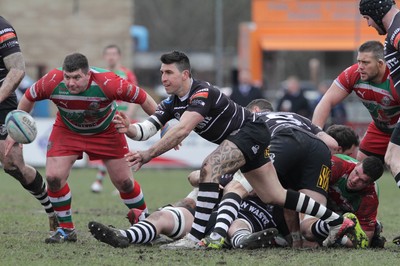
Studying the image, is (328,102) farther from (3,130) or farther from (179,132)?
(3,130)

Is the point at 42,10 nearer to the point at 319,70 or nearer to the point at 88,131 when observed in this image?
the point at 319,70

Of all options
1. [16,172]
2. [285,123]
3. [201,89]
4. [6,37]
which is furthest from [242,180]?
[6,37]

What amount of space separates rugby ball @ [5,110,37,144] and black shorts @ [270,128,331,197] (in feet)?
7.20

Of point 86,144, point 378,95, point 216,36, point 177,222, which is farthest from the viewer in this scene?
point 216,36

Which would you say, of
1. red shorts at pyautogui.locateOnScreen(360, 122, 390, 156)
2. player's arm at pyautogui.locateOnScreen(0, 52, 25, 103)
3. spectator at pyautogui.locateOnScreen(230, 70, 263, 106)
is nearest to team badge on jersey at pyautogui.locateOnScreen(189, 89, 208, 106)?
player's arm at pyautogui.locateOnScreen(0, 52, 25, 103)

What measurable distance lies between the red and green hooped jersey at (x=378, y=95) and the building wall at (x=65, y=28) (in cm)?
2170

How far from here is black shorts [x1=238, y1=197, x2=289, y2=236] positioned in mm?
8438

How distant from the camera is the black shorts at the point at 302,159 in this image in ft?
27.2

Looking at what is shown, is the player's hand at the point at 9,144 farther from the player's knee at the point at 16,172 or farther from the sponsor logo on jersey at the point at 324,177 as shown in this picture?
the sponsor logo on jersey at the point at 324,177

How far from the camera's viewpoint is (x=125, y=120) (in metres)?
7.73

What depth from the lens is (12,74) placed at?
870 centimetres

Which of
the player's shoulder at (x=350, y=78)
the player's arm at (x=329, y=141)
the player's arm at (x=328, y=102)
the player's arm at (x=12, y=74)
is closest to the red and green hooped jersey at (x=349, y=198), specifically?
the player's arm at (x=329, y=141)

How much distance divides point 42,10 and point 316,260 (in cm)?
2500

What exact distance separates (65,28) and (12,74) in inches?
895
